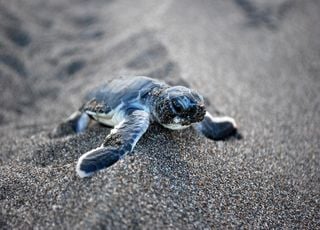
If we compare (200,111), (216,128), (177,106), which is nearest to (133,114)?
(177,106)

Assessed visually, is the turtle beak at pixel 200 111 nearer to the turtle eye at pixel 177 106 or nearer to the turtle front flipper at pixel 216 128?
the turtle eye at pixel 177 106

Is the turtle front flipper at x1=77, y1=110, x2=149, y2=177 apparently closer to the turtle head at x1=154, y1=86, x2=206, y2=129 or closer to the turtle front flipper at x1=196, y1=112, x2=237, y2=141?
the turtle head at x1=154, y1=86, x2=206, y2=129

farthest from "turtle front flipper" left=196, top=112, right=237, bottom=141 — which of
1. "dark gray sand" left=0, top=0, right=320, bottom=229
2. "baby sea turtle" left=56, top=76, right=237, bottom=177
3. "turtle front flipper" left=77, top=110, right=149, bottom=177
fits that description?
"turtle front flipper" left=77, top=110, right=149, bottom=177

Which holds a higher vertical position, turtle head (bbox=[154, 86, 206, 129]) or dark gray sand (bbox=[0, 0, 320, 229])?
turtle head (bbox=[154, 86, 206, 129])

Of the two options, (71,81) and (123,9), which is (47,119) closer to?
(71,81)

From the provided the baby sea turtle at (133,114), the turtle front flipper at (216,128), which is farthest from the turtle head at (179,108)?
the turtle front flipper at (216,128)
